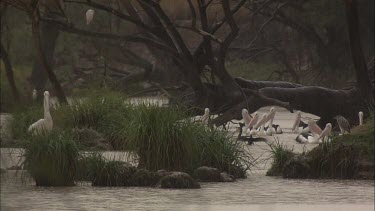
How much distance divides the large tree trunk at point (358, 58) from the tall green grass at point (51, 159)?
30.9 feet

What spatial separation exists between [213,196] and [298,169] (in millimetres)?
2225

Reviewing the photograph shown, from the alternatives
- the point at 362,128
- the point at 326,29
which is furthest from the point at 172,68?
the point at 362,128

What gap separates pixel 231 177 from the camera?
12617 millimetres

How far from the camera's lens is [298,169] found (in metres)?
12.9

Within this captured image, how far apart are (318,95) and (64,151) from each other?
393 inches

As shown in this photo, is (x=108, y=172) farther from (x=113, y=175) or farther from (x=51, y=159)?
(x=51, y=159)

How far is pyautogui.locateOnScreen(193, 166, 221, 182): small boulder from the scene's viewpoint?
40.8 ft

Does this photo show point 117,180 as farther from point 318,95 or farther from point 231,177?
point 318,95

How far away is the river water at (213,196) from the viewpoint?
395 inches

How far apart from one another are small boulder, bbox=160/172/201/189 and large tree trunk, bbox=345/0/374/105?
9.12m

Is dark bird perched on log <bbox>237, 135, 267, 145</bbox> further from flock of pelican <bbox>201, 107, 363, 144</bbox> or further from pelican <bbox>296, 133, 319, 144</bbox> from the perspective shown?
pelican <bbox>296, 133, 319, 144</bbox>

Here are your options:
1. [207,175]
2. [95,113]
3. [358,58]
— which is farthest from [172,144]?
[358,58]

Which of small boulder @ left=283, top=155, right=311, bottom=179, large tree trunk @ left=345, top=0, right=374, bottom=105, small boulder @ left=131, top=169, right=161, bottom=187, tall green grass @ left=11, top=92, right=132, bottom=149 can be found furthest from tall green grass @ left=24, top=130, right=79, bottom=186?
large tree trunk @ left=345, top=0, right=374, bottom=105

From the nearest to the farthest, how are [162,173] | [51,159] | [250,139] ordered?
[51,159]
[162,173]
[250,139]
